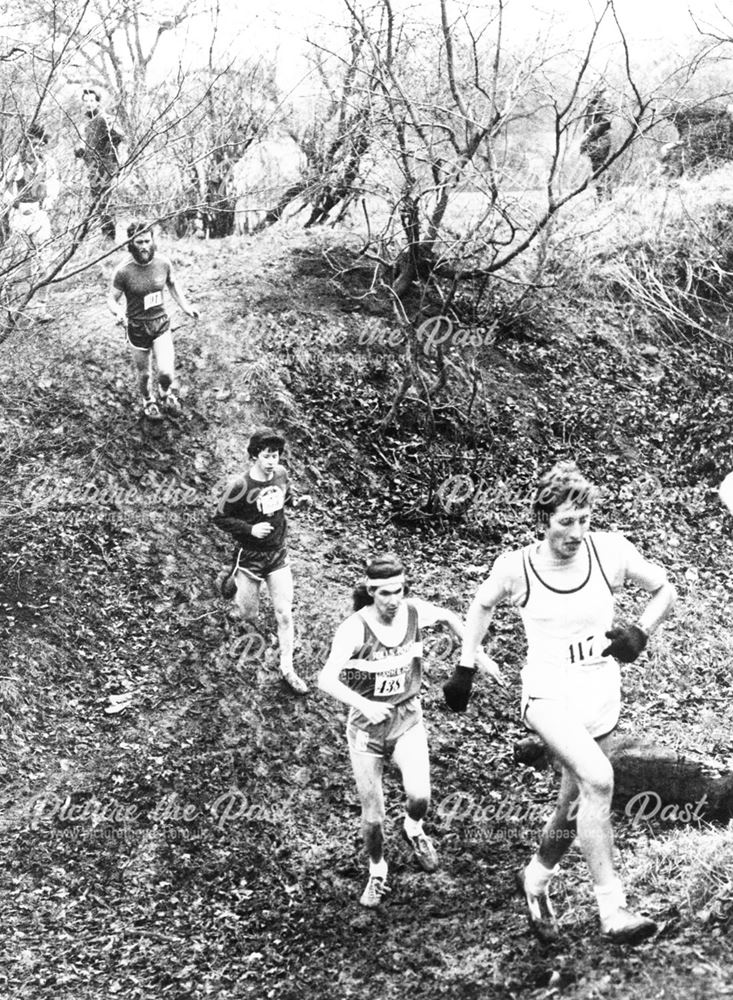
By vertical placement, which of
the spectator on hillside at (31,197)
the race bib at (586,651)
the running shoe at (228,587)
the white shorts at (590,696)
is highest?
the spectator on hillside at (31,197)

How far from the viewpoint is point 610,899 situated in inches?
175

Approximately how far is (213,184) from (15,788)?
7957 mm

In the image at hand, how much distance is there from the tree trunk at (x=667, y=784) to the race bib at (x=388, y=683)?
2.08 meters

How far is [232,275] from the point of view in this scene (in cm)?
1198

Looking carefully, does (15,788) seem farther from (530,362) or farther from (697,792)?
Answer: (530,362)

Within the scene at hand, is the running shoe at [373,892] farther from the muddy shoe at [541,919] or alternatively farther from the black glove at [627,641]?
the black glove at [627,641]

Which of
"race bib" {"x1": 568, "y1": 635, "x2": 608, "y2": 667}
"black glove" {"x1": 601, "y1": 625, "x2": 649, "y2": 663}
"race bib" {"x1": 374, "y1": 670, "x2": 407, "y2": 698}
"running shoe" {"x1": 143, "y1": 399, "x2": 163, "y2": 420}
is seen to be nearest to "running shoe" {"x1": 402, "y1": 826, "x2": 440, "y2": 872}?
"race bib" {"x1": 374, "y1": 670, "x2": 407, "y2": 698}

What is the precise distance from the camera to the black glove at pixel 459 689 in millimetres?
5027

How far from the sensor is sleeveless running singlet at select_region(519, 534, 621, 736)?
470 cm

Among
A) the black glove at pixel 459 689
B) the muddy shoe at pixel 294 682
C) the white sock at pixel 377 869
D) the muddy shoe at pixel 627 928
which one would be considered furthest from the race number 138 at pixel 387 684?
the muddy shoe at pixel 294 682

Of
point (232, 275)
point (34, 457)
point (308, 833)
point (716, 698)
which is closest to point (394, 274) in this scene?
point (232, 275)

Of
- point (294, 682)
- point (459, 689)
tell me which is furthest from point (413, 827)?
point (294, 682)

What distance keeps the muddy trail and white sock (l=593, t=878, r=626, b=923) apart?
0.48 meters

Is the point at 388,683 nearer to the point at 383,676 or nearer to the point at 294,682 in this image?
the point at 383,676
